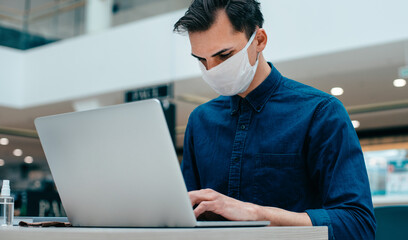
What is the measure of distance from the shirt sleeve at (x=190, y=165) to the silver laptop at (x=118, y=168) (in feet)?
1.72

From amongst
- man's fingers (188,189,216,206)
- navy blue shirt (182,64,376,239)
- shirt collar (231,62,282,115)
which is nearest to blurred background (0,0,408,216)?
navy blue shirt (182,64,376,239)

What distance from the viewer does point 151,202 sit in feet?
2.90

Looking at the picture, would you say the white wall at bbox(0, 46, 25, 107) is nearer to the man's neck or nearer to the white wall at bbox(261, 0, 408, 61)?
the white wall at bbox(261, 0, 408, 61)

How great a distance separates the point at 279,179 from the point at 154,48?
646cm

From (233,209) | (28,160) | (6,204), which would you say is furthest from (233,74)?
(28,160)

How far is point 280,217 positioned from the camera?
0.96 metres

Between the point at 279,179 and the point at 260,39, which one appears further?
the point at 260,39

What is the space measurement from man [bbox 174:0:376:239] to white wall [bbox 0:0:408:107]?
4399 mm

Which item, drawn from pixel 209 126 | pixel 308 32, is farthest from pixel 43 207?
pixel 209 126

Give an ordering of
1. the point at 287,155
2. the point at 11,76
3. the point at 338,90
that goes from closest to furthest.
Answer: the point at 287,155
the point at 338,90
the point at 11,76

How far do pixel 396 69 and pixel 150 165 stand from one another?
20.8 feet

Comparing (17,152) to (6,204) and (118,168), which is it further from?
(118,168)

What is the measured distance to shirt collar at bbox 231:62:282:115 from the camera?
54.3 inches

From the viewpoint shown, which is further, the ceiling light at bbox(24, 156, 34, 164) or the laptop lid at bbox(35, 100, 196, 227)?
the ceiling light at bbox(24, 156, 34, 164)
